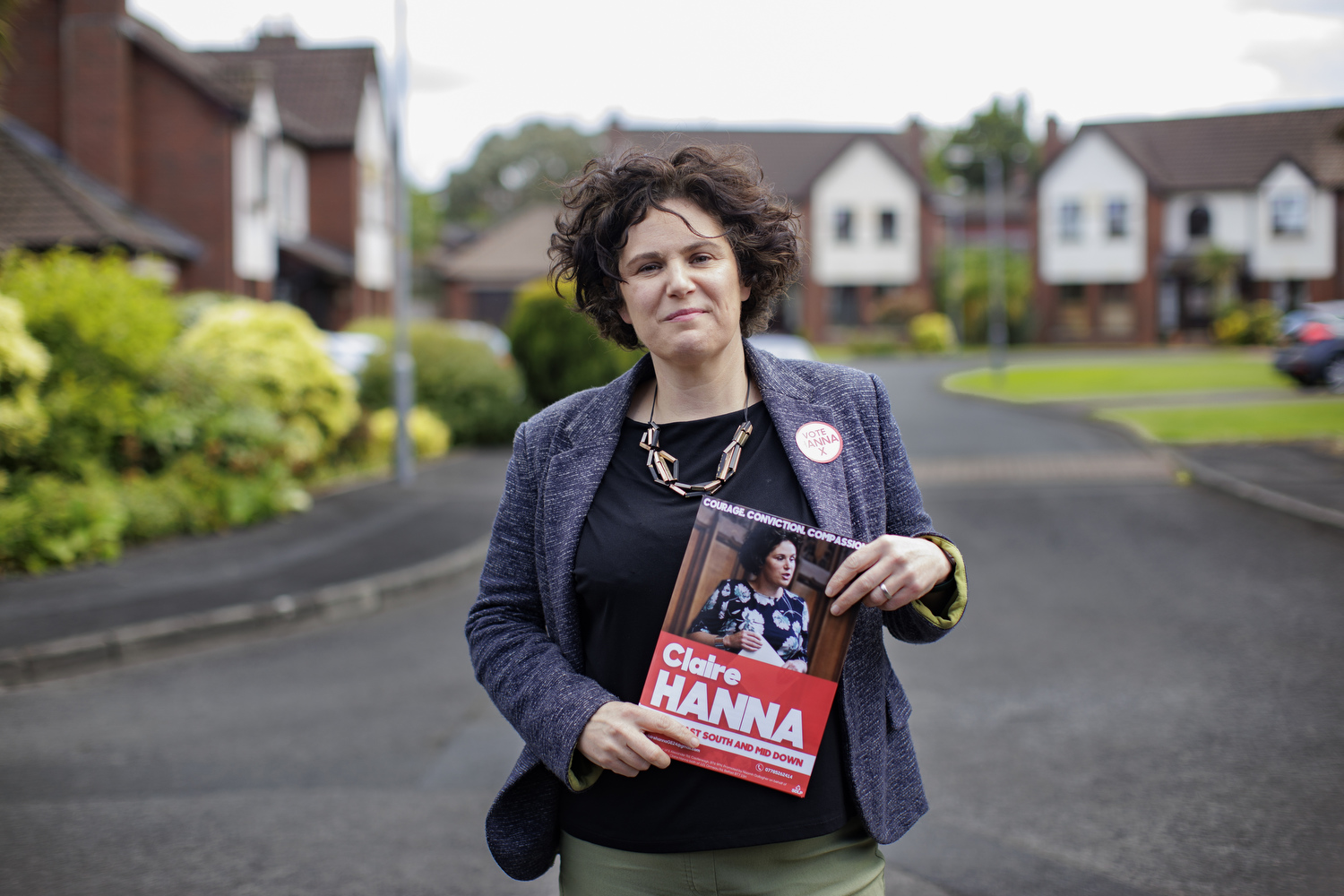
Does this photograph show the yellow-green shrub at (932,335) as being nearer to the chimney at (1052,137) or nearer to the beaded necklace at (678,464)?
the chimney at (1052,137)

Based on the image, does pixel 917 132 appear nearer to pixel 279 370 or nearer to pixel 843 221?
pixel 843 221

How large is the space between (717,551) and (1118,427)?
Answer: 1715 cm

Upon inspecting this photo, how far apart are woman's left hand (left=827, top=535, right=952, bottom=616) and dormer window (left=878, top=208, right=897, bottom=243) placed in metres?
50.2

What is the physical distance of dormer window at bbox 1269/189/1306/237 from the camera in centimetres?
4891

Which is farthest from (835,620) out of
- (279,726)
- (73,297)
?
(73,297)

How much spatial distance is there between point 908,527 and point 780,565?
36 cm

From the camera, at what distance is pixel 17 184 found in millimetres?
20438

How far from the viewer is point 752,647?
1.98 metres

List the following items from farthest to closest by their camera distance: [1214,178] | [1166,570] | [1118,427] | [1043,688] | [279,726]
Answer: [1214,178] → [1118,427] → [1166,570] → [1043,688] → [279,726]

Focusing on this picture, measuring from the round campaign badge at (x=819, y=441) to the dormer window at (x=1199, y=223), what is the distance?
53.8 m

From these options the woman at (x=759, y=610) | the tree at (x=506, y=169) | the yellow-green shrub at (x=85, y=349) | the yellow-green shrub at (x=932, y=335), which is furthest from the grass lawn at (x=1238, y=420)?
the tree at (x=506, y=169)

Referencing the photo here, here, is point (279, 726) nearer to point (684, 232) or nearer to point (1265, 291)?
point (684, 232)

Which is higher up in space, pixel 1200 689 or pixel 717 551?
pixel 717 551

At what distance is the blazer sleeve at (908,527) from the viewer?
81.5 inches
